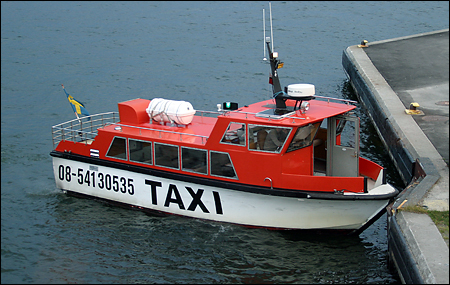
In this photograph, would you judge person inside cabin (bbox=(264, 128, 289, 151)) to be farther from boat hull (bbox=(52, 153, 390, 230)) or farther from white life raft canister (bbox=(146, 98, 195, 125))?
white life raft canister (bbox=(146, 98, 195, 125))

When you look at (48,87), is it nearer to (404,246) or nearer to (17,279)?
(17,279)

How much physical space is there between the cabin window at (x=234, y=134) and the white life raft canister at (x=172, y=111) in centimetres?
162

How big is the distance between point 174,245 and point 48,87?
585 inches

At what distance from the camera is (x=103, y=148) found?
13.1 m

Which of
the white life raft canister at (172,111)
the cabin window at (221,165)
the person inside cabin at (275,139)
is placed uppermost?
the white life raft canister at (172,111)

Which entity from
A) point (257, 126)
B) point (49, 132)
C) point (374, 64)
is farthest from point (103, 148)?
point (374, 64)

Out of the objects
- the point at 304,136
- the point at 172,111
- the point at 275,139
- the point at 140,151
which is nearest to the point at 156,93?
the point at 172,111

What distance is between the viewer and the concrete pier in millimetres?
9125

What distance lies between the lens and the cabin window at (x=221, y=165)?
38.4 ft

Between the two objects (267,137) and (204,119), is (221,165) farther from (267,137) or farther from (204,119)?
(204,119)

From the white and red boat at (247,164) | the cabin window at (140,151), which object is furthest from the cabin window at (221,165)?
the cabin window at (140,151)

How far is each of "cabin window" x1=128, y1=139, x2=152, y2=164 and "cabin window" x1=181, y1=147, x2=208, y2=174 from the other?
943 millimetres

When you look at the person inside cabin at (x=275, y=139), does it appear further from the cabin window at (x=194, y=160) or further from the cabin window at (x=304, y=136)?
the cabin window at (x=194, y=160)

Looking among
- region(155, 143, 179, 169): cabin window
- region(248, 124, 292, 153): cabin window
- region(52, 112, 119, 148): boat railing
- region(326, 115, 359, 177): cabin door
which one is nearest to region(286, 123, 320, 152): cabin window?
region(248, 124, 292, 153): cabin window
